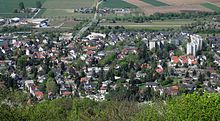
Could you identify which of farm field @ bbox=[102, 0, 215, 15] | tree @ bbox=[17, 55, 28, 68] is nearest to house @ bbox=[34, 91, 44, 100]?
tree @ bbox=[17, 55, 28, 68]

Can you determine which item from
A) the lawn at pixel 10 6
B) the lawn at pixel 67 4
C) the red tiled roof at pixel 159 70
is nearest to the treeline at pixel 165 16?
the lawn at pixel 67 4

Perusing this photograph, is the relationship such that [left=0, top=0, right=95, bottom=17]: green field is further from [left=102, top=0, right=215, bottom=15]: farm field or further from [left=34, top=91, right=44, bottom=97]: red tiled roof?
[left=34, top=91, right=44, bottom=97]: red tiled roof

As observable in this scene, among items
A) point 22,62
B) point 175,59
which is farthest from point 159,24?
point 22,62

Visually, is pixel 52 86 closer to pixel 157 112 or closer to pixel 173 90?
pixel 173 90

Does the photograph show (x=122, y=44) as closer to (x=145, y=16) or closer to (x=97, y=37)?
(x=97, y=37)

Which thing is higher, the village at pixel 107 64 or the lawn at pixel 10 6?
the lawn at pixel 10 6

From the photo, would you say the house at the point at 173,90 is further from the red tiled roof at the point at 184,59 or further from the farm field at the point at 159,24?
the farm field at the point at 159,24

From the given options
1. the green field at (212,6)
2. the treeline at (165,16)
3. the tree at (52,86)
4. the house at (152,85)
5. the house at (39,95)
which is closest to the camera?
the house at (39,95)
